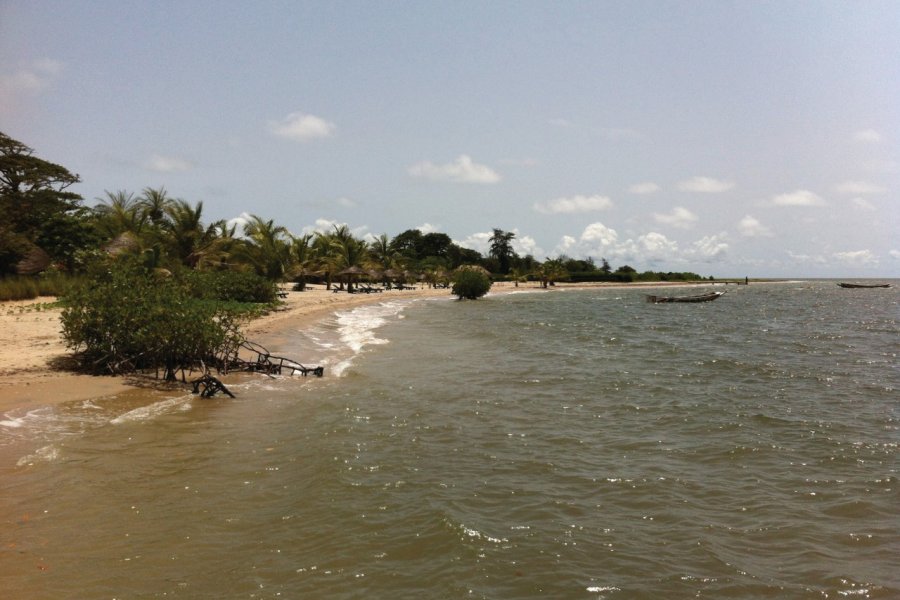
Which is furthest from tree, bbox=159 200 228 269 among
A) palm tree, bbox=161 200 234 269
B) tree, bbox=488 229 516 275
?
tree, bbox=488 229 516 275

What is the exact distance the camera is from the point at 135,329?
1231 cm

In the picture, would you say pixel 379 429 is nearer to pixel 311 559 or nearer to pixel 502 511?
pixel 502 511

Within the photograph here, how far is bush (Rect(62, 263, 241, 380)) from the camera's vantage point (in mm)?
12133

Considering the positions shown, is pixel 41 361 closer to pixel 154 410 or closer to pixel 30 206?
pixel 154 410

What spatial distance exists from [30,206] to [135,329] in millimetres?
26088

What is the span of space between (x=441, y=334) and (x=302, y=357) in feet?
29.4

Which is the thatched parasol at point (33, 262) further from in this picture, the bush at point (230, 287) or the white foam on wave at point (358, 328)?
the white foam on wave at point (358, 328)

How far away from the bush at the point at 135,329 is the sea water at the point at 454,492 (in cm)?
133

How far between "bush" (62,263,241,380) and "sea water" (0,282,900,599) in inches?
52.3

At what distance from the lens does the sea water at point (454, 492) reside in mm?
4707

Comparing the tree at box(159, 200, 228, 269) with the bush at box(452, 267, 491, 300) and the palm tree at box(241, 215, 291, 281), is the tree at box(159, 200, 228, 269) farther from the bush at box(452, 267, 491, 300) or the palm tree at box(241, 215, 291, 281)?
the bush at box(452, 267, 491, 300)

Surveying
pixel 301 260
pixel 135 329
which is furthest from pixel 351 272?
pixel 135 329

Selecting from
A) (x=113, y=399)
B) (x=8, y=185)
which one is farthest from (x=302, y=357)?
(x=8, y=185)

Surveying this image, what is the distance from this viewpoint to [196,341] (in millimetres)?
12633
